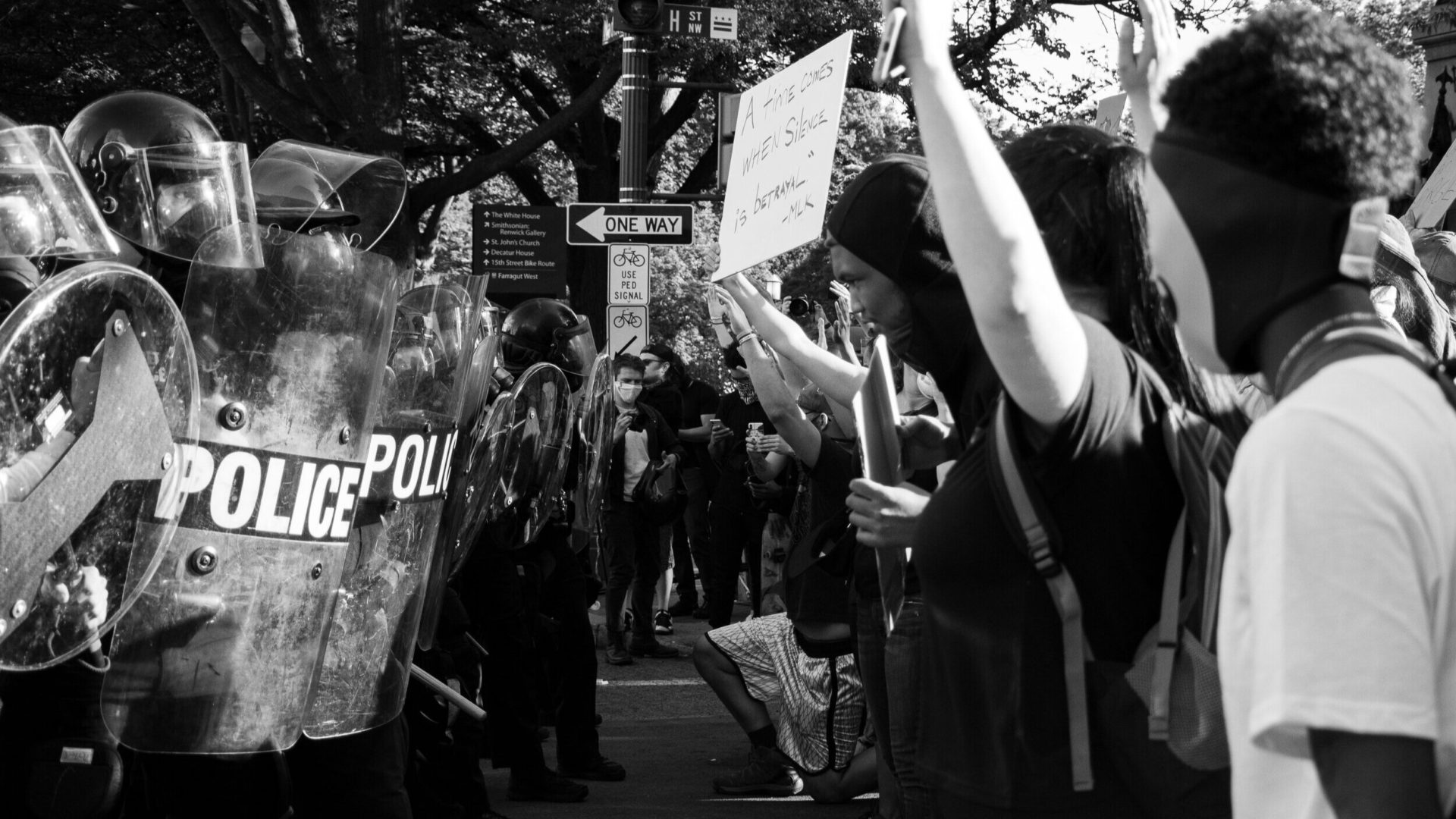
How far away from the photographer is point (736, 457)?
10.1m

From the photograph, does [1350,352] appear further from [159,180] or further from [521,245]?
[521,245]

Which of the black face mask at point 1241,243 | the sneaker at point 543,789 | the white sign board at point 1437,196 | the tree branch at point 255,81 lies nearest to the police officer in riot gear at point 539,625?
the sneaker at point 543,789

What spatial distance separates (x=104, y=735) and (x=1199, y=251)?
2.71 m

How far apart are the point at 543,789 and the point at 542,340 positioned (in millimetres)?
1932

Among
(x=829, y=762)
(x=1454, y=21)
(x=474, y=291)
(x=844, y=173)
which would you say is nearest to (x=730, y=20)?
(x=1454, y=21)

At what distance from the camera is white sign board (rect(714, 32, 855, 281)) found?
11.6 ft

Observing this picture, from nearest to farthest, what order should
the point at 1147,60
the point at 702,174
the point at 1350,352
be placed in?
the point at 1350,352 < the point at 1147,60 < the point at 702,174

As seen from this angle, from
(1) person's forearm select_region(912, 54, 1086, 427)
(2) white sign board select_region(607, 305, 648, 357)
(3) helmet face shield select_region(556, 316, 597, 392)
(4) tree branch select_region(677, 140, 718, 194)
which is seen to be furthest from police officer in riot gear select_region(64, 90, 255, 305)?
(4) tree branch select_region(677, 140, 718, 194)

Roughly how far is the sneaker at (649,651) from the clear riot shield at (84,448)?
7.58 m

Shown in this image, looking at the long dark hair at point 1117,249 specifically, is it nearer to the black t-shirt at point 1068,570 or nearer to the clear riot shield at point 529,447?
the black t-shirt at point 1068,570

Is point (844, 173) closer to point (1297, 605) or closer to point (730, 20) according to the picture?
point (730, 20)

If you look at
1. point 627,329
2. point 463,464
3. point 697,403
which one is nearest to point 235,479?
point 463,464

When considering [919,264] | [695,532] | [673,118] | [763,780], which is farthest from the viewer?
[673,118]

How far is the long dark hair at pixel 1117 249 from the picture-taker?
2088 millimetres
